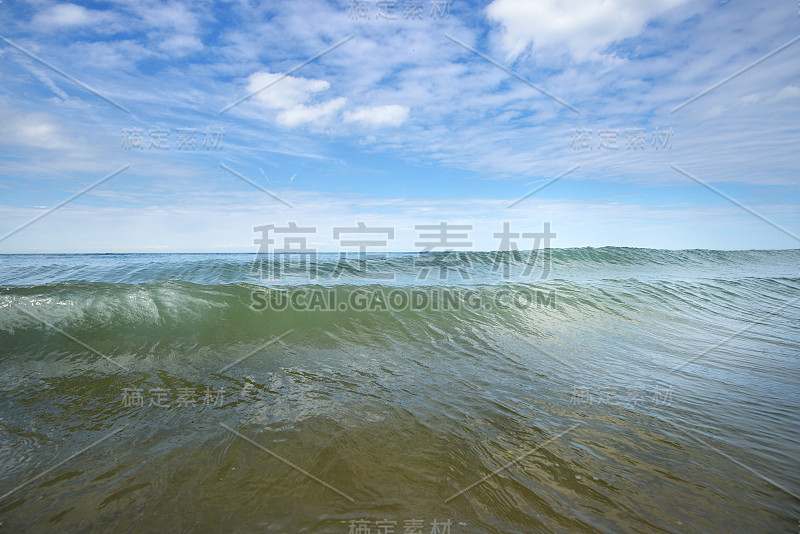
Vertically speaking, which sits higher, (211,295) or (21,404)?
(211,295)

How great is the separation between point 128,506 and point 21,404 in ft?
8.37

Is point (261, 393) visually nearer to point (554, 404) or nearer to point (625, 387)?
point (554, 404)

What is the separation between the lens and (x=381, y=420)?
3119 mm

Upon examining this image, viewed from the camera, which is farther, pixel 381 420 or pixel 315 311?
pixel 315 311

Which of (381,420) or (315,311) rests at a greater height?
(315,311)

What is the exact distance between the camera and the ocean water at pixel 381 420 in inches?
81.5

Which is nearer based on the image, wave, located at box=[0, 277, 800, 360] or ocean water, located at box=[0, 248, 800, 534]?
ocean water, located at box=[0, 248, 800, 534]

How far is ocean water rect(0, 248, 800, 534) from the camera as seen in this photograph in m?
2.07

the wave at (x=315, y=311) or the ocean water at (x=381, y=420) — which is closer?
the ocean water at (x=381, y=420)

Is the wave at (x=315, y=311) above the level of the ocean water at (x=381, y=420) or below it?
above

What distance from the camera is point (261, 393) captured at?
3.75 meters

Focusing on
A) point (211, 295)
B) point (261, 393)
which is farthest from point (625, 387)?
point (211, 295)

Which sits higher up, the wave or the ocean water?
the wave

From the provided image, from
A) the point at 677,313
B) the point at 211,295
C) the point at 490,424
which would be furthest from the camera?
the point at 677,313
